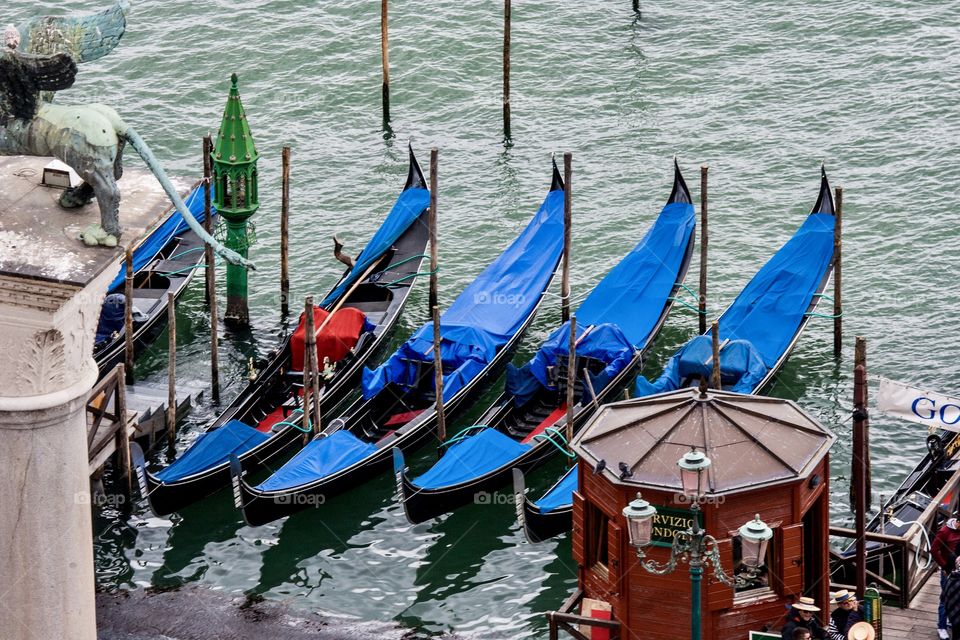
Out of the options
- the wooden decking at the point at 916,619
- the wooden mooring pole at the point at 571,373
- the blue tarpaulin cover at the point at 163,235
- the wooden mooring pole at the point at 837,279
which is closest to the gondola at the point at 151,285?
the blue tarpaulin cover at the point at 163,235

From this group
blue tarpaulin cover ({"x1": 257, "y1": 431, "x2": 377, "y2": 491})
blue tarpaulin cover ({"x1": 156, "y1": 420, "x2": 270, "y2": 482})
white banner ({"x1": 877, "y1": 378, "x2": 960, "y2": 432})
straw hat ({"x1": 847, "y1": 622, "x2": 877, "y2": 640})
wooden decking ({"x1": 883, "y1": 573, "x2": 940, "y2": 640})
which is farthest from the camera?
blue tarpaulin cover ({"x1": 156, "y1": 420, "x2": 270, "y2": 482})

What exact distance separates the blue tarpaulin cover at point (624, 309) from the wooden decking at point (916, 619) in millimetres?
7039

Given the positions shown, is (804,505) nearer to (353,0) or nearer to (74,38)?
(74,38)

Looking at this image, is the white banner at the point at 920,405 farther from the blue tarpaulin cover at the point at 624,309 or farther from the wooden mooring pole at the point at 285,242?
the wooden mooring pole at the point at 285,242

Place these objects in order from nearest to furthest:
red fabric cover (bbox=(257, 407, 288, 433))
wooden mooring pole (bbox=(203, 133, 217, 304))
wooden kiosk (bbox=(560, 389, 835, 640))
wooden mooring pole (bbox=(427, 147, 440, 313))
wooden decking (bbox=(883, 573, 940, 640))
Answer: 1. wooden kiosk (bbox=(560, 389, 835, 640))
2. wooden decking (bbox=(883, 573, 940, 640))
3. red fabric cover (bbox=(257, 407, 288, 433))
4. wooden mooring pole (bbox=(203, 133, 217, 304))
5. wooden mooring pole (bbox=(427, 147, 440, 313))

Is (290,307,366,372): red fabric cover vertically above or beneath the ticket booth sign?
beneath

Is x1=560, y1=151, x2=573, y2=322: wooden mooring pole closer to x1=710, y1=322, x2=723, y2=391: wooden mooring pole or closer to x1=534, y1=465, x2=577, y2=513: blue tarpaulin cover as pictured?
x1=710, y1=322, x2=723, y2=391: wooden mooring pole

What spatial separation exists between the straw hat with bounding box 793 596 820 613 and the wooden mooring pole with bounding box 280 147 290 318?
12.5 meters

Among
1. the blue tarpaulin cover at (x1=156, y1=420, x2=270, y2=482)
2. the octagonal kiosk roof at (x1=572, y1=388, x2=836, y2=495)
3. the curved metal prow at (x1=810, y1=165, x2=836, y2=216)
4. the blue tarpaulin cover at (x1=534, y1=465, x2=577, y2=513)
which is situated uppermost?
the octagonal kiosk roof at (x1=572, y1=388, x2=836, y2=495)

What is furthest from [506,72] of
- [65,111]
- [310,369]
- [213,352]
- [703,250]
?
[65,111]

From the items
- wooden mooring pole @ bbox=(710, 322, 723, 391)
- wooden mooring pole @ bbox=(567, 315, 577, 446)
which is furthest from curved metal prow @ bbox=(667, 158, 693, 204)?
wooden mooring pole @ bbox=(567, 315, 577, 446)

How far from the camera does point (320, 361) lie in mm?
23547

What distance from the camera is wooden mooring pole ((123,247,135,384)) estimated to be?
22.2m

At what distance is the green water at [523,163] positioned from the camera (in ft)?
67.1
